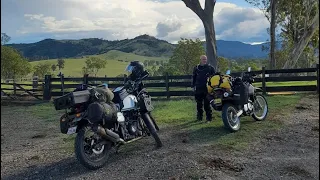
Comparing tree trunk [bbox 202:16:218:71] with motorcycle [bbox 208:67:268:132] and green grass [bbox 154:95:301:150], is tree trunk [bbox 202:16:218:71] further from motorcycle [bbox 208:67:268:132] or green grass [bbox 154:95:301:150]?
motorcycle [bbox 208:67:268:132]

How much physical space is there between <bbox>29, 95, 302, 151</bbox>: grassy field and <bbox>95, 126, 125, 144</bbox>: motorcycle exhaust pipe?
62.4 inches

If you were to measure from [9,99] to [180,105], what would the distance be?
943cm

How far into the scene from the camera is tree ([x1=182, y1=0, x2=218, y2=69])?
15.4 metres

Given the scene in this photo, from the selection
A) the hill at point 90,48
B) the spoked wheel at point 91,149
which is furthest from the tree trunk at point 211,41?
the hill at point 90,48

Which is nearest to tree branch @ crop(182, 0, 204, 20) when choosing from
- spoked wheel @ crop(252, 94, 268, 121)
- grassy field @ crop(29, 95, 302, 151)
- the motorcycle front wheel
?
grassy field @ crop(29, 95, 302, 151)

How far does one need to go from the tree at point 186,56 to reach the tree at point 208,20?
1283 inches

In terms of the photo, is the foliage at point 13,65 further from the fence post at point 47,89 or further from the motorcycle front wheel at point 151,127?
the motorcycle front wheel at point 151,127

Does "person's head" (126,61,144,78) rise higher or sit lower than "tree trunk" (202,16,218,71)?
lower

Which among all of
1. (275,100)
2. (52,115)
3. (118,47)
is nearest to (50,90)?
(52,115)

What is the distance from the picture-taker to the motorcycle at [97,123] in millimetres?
5094

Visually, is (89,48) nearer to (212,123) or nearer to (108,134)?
(212,123)

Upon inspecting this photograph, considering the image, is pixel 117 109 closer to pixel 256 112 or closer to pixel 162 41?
pixel 256 112

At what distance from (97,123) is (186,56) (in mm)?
44839

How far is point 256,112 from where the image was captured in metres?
8.38
